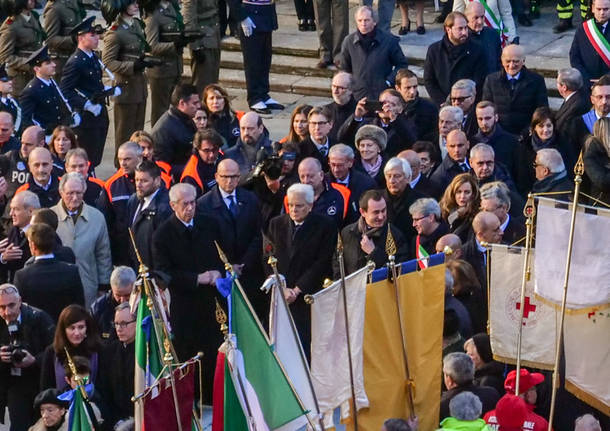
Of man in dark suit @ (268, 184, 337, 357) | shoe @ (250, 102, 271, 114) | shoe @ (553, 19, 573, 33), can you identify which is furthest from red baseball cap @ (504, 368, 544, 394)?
shoe @ (553, 19, 573, 33)

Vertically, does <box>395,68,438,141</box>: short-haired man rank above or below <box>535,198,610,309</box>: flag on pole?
below

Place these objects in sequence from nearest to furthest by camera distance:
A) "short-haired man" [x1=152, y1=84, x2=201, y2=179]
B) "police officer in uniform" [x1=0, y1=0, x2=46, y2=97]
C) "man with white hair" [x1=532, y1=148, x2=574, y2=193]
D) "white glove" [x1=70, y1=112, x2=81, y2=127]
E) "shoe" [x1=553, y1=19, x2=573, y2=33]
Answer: "man with white hair" [x1=532, y1=148, x2=574, y2=193] < "short-haired man" [x1=152, y1=84, x2=201, y2=179] < "white glove" [x1=70, y1=112, x2=81, y2=127] < "police officer in uniform" [x1=0, y1=0, x2=46, y2=97] < "shoe" [x1=553, y1=19, x2=573, y2=33]

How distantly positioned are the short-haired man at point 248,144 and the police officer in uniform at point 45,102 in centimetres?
241

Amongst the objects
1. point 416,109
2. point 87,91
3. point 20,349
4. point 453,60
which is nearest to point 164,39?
point 87,91

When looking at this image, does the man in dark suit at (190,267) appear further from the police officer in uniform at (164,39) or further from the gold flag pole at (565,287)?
the police officer in uniform at (164,39)

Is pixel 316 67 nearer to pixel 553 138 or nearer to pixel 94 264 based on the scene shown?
pixel 553 138

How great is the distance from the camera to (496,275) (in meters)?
10.1

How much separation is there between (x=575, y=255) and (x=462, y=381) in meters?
1.06

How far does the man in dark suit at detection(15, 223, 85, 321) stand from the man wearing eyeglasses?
0.76 m

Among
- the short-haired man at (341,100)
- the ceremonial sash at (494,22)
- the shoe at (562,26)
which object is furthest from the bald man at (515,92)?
the shoe at (562,26)

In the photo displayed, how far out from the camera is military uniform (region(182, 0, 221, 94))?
17250 millimetres

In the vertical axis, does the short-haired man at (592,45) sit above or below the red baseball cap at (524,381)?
above

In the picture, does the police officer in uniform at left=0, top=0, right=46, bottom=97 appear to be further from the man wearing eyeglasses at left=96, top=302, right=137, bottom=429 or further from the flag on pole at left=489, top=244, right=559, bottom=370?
the flag on pole at left=489, top=244, right=559, bottom=370

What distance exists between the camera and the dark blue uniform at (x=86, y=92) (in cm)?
1572
